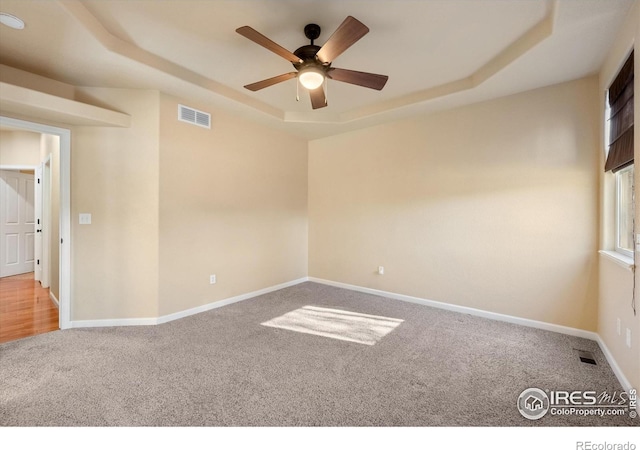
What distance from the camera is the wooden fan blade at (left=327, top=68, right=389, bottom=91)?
7.48 feet

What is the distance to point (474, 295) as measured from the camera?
351 centimetres

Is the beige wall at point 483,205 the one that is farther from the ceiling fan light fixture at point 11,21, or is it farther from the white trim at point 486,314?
the ceiling fan light fixture at point 11,21

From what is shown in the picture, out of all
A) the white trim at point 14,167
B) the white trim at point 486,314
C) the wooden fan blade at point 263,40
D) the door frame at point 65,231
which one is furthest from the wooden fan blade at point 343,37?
the white trim at point 14,167

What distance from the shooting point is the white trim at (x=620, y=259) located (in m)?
1.98

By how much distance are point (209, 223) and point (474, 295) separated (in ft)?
11.5

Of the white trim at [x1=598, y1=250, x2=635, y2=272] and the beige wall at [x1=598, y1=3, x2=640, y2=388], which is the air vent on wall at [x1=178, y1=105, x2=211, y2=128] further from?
the white trim at [x1=598, y1=250, x2=635, y2=272]

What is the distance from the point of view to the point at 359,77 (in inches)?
92.5

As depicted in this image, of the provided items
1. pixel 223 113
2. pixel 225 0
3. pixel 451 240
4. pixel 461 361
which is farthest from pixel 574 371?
pixel 223 113

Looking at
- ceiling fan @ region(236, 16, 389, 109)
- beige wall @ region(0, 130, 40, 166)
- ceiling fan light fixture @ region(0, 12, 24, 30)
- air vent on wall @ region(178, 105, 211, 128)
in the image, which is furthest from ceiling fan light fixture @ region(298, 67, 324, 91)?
beige wall @ region(0, 130, 40, 166)

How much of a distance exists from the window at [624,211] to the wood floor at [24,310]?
562cm

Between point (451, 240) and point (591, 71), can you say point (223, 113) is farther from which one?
point (591, 71)

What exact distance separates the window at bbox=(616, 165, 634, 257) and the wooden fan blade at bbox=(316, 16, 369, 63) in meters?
2.44

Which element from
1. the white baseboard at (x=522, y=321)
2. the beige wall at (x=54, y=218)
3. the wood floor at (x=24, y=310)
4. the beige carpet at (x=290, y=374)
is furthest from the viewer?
the beige wall at (x=54, y=218)
